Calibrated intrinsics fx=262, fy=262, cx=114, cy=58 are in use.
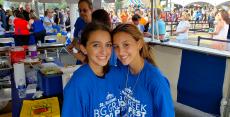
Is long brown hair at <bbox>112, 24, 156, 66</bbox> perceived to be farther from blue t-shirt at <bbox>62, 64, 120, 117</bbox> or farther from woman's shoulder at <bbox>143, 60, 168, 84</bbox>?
blue t-shirt at <bbox>62, 64, 120, 117</bbox>

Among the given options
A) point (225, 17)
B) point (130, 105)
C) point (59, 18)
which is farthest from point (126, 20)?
point (130, 105)

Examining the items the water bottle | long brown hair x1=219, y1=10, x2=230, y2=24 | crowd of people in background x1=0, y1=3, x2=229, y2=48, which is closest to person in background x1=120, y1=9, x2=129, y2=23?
crowd of people in background x1=0, y1=3, x2=229, y2=48

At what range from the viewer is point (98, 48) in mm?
1452

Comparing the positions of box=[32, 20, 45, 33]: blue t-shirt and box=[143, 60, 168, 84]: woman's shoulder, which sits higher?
box=[32, 20, 45, 33]: blue t-shirt

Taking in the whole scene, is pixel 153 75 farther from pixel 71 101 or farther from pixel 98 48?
pixel 71 101

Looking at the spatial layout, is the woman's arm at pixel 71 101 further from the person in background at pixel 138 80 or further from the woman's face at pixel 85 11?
the woman's face at pixel 85 11

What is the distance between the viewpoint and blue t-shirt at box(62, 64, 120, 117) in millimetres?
1319

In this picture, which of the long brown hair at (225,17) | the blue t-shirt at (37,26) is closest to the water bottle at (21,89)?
the long brown hair at (225,17)

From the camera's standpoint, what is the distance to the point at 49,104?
6.28 feet

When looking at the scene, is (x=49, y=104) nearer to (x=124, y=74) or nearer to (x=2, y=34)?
(x=124, y=74)

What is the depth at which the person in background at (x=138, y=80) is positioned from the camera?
1.35 m

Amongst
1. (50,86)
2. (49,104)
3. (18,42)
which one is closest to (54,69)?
(50,86)

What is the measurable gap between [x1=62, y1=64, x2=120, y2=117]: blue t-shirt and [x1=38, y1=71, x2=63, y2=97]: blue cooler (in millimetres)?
814

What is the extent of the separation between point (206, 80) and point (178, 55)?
62cm
